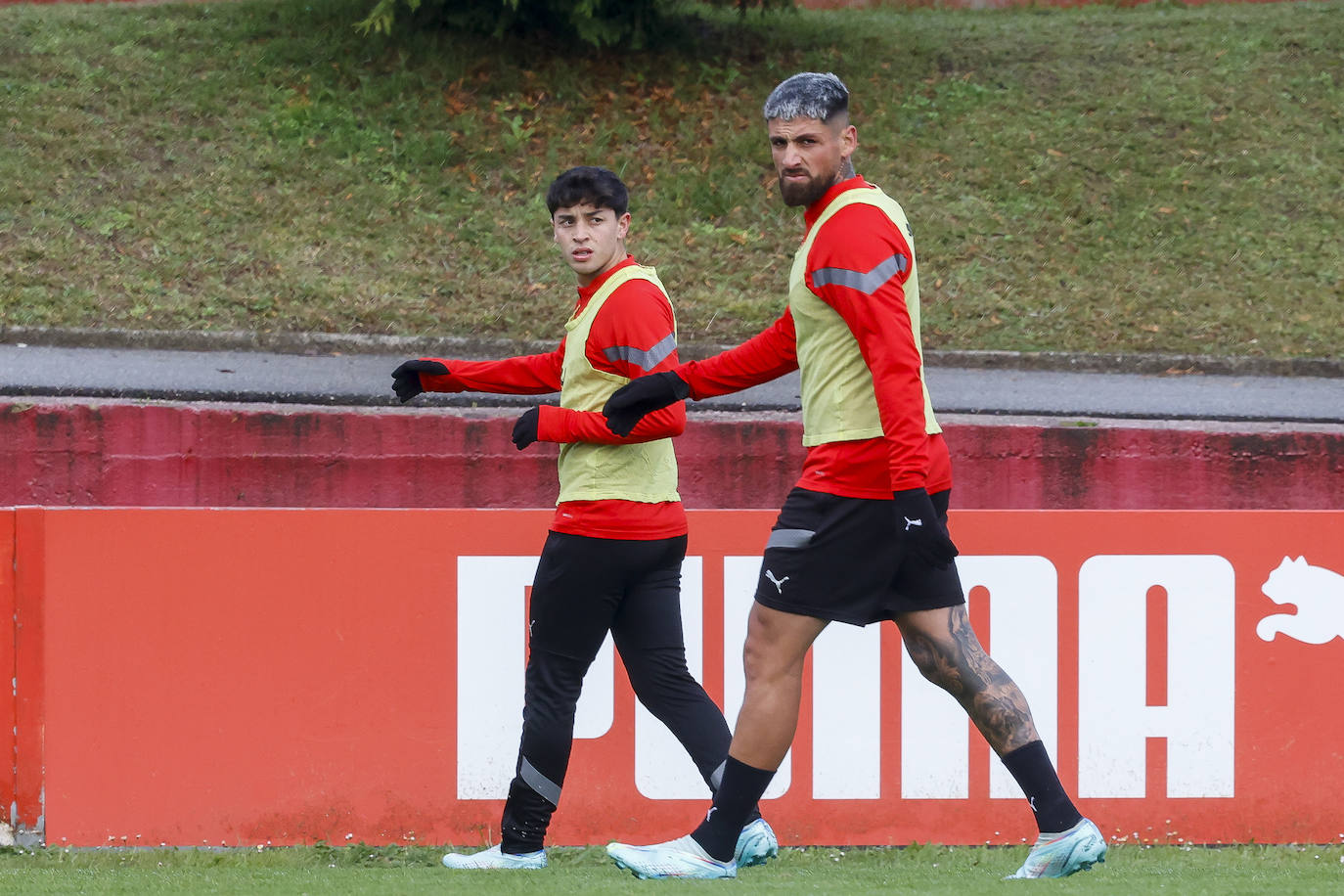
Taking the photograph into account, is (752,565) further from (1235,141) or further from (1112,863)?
(1235,141)

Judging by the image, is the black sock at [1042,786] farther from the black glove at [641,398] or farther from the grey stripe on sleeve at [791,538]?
the black glove at [641,398]

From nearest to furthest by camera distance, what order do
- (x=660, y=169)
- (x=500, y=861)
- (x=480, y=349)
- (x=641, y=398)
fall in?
(x=641, y=398), (x=500, y=861), (x=480, y=349), (x=660, y=169)

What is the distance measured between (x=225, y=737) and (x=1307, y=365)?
9.41m

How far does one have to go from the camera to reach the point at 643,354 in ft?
12.9

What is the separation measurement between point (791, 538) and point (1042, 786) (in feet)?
2.88

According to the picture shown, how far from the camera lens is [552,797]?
417cm

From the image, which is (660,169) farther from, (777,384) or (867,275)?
(867,275)

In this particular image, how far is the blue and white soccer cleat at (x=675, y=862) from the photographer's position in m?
3.78

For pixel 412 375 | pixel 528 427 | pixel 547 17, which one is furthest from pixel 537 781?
pixel 547 17

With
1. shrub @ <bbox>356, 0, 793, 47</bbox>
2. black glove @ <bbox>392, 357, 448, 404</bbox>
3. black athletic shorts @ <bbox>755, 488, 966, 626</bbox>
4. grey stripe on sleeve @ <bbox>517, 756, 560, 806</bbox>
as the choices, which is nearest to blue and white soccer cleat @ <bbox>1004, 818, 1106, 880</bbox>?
black athletic shorts @ <bbox>755, 488, 966, 626</bbox>

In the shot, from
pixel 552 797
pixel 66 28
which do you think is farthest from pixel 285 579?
pixel 66 28

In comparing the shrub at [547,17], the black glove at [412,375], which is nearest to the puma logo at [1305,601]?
the black glove at [412,375]

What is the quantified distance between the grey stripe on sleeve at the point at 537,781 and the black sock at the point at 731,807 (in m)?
0.52

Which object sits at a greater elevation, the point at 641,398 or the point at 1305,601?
the point at 641,398
